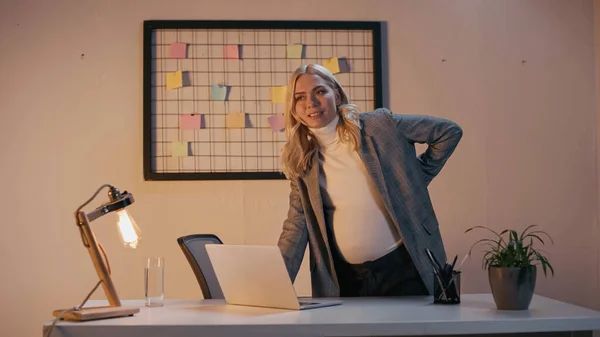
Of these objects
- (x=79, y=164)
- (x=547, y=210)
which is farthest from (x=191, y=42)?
(x=547, y=210)

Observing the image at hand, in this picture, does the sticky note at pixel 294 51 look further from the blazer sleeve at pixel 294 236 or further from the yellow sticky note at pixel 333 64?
A: the blazer sleeve at pixel 294 236

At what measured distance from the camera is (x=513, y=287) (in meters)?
1.93

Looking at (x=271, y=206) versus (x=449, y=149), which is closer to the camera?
(x=449, y=149)

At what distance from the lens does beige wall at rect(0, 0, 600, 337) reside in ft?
12.1

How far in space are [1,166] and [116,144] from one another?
23.1 inches

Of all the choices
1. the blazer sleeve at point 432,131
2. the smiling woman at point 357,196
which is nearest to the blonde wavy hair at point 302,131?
the smiling woman at point 357,196

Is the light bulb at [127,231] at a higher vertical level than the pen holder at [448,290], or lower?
higher

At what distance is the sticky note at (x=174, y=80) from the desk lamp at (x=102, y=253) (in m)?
1.67

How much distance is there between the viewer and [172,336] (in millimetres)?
1761

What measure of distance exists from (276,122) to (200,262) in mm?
1166

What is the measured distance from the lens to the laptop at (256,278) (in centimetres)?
198

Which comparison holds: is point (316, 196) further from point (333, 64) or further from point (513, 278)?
point (333, 64)

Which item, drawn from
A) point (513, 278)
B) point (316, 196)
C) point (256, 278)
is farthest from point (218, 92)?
point (513, 278)

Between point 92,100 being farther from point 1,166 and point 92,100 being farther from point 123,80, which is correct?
point 1,166
